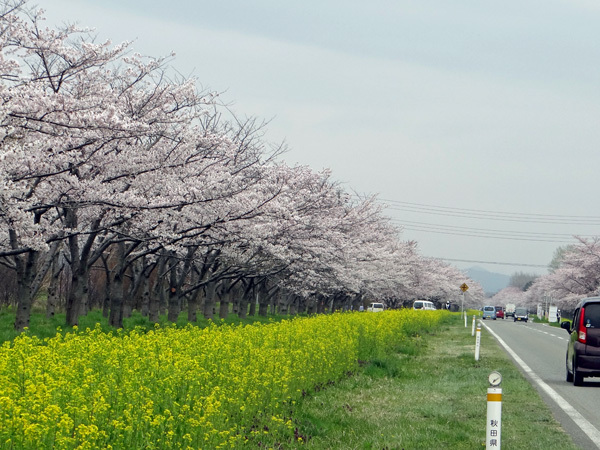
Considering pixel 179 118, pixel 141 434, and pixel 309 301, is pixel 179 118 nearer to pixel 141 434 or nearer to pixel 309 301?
pixel 141 434

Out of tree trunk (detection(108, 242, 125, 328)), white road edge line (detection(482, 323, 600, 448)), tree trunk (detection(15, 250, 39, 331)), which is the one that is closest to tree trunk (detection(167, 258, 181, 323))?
tree trunk (detection(108, 242, 125, 328))

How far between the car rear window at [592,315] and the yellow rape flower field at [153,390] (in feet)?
17.2

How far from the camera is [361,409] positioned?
35.9 ft

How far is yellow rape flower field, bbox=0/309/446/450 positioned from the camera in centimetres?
561

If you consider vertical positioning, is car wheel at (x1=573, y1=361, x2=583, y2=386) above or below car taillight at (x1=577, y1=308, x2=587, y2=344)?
below

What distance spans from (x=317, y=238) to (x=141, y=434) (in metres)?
27.7

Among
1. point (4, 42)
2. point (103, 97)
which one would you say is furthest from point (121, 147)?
point (4, 42)

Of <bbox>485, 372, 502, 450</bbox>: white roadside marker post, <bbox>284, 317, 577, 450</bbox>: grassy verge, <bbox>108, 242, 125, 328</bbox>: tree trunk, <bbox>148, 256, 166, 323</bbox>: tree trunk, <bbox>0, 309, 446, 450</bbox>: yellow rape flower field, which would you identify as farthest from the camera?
<bbox>148, 256, 166, 323</bbox>: tree trunk

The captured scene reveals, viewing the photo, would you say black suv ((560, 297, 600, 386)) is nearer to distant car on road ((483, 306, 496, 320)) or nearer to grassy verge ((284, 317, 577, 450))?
grassy verge ((284, 317, 577, 450))

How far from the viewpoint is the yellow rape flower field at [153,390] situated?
561 cm

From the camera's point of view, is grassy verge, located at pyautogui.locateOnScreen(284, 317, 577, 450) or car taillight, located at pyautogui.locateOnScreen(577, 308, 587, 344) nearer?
grassy verge, located at pyautogui.locateOnScreen(284, 317, 577, 450)

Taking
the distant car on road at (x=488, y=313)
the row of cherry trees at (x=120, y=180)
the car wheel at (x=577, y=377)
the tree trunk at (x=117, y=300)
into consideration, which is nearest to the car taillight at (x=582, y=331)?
the car wheel at (x=577, y=377)

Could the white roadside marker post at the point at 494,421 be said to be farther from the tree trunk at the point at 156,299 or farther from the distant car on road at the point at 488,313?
the distant car on road at the point at 488,313

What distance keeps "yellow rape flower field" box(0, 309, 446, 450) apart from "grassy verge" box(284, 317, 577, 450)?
0.45 m
